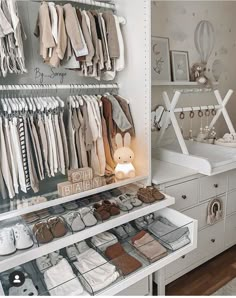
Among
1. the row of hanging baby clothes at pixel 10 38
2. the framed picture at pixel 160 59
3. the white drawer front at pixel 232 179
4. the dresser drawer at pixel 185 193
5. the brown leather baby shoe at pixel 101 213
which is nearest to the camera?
the row of hanging baby clothes at pixel 10 38

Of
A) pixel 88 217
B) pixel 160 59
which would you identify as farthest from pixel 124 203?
pixel 160 59

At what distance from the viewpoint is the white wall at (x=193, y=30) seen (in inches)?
94.7

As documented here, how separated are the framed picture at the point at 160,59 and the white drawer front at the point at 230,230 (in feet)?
4.56

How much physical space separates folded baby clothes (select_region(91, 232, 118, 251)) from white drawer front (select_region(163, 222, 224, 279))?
59cm

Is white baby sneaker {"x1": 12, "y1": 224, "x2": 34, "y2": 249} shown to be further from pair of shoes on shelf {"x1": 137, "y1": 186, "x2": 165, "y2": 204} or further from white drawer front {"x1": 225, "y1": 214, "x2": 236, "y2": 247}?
white drawer front {"x1": 225, "y1": 214, "x2": 236, "y2": 247}

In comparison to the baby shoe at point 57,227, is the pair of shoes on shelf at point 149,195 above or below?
above

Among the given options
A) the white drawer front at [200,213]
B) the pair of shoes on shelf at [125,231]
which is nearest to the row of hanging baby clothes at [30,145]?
the pair of shoes on shelf at [125,231]

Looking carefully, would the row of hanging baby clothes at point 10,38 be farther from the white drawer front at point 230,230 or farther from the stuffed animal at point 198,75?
the white drawer front at point 230,230

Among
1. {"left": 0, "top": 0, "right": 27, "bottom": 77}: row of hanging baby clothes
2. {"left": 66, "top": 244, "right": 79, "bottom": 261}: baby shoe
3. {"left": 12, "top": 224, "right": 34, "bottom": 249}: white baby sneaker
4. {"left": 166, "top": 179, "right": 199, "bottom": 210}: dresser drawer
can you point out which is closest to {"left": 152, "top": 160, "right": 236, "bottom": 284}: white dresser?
{"left": 166, "top": 179, "right": 199, "bottom": 210}: dresser drawer

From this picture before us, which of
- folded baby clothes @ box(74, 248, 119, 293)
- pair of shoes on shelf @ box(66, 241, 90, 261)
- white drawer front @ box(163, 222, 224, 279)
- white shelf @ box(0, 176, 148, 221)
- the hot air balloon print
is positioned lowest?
white drawer front @ box(163, 222, 224, 279)

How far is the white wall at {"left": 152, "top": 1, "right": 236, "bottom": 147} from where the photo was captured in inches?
94.7

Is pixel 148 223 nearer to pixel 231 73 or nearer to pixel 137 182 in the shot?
pixel 137 182

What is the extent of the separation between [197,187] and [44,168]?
1.12 m

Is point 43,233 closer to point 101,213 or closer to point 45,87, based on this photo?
point 101,213
